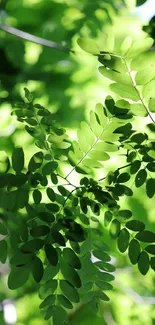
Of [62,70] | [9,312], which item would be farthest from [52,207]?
[62,70]

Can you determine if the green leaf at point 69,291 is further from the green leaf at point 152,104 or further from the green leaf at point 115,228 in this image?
the green leaf at point 152,104

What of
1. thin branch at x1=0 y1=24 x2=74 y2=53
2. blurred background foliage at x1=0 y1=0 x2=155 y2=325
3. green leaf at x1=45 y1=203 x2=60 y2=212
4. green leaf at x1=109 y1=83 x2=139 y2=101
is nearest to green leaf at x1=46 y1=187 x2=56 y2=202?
green leaf at x1=45 y1=203 x2=60 y2=212

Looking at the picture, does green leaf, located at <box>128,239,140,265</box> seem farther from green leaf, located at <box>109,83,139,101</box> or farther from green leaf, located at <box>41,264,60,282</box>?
green leaf, located at <box>109,83,139,101</box>

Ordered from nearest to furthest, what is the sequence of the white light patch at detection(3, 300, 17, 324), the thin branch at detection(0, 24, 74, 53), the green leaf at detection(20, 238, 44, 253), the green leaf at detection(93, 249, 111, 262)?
the green leaf at detection(20, 238, 44, 253)
the green leaf at detection(93, 249, 111, 262)
the white light patch at detection(3, 300, 17, 324)
the thin branch at detection(0, 24, 74, 53)

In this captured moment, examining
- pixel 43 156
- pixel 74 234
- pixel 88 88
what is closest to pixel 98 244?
pixel 74 234

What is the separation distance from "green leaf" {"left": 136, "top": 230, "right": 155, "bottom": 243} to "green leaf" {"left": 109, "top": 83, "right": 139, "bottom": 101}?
0.86ft

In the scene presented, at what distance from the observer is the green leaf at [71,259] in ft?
2.77

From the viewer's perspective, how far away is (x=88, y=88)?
56.2 inches

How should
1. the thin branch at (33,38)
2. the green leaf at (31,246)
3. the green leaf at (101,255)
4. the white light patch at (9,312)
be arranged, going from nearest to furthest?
the green leaf at (31,246)
the green leaf at (101,255)
the white light patch at (9,312)
the thin branch at (33,38)

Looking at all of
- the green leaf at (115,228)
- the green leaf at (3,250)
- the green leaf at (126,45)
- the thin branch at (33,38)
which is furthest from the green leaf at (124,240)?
the thin branch at (33,38)

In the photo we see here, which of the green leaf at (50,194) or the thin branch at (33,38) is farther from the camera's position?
the thin branch at (33,38)

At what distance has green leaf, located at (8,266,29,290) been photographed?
84 centimetres

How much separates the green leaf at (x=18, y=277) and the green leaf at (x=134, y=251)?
203mm

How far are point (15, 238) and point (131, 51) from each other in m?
0.42
